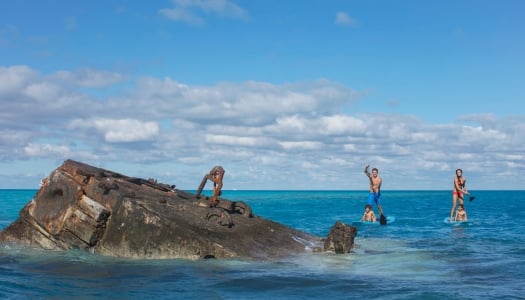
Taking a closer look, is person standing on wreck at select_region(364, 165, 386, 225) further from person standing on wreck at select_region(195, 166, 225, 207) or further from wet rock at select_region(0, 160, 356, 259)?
person standing on wreck at select_region(195, 166, 225, 207)

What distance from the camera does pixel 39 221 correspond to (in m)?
12.1

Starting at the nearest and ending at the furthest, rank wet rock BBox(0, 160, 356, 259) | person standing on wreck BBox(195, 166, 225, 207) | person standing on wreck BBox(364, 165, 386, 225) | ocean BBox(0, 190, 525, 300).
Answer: ocean BBox(0, 190, 525, 300) → wet rock BBox(0, 160, 356, 259) → person standing on wreck BBox(195, 166, 225, 207) → person standing on wreck BBox(364, 165, 386, 225)

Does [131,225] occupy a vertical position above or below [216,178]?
below

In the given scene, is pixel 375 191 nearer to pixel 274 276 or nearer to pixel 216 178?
pixel 216 178

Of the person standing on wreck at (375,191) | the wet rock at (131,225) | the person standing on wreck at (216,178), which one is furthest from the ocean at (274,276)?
the person standing on wreck at (375,191)

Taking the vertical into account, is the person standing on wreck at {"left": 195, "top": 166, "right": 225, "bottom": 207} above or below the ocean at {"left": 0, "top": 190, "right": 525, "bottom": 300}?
above

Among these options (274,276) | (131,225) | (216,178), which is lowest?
(274,276)

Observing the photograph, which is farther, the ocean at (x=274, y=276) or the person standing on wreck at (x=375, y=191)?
the person standing on wreck at (x=375, y=191)

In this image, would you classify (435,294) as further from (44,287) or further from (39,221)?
(39,221)

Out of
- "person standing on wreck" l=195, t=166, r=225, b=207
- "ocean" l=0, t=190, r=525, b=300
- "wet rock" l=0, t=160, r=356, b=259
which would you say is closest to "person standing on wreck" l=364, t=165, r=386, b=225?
"ocean" l=0, t=190, r=525, b=300

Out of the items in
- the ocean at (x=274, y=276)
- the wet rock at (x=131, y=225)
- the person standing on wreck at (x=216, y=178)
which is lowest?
the ocean at (x=274, y=276)

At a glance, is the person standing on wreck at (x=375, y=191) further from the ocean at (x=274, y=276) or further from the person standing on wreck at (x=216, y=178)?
the person standing on wreck at (x=216, y=178)

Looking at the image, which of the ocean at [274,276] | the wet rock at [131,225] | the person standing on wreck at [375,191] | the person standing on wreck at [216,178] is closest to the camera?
the ocean at [274,276]

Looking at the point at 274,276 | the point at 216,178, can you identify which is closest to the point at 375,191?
the point at 216,178
